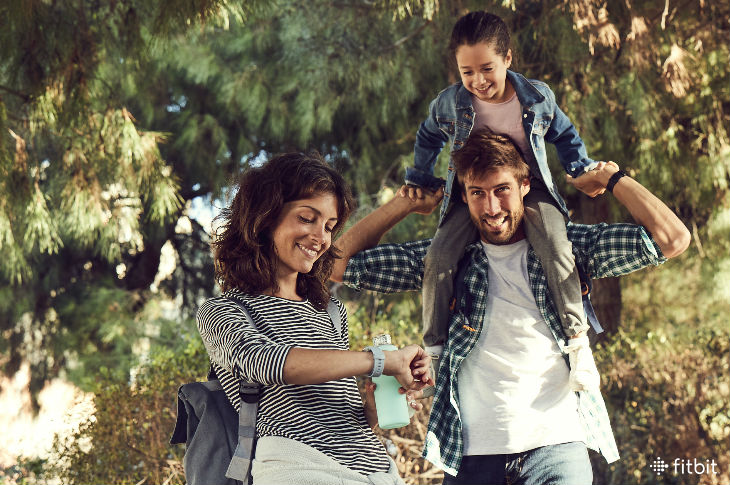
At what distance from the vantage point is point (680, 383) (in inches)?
203

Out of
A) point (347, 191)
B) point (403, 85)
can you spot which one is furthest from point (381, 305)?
point (347, 191)

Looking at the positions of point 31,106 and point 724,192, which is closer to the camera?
point 31,106

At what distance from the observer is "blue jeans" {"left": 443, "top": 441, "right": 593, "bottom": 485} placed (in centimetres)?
222

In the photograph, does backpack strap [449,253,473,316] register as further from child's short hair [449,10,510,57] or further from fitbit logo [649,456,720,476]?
fitbit logo [649,456,720,476]

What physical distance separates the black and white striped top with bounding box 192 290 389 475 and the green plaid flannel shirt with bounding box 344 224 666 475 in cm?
46

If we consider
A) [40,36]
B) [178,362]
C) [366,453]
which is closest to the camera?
[366,453]

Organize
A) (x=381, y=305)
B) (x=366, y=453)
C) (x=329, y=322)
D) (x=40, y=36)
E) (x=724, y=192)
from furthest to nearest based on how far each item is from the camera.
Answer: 1. (x=381, y=305)
2. (x=724, y=192)
3. (x=40, y=36)
4. (x=329, y=322)
5. (x=366, y=453)

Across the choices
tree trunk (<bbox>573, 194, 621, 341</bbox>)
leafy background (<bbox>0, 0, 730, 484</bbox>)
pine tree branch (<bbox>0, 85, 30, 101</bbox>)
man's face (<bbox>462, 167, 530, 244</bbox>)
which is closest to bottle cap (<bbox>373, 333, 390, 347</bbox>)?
man's face (<bbox>462, 167, 530, 244</bbox>)

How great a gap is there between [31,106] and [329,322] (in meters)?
2.66

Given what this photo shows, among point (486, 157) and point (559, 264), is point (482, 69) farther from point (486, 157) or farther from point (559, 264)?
point (559, 264)

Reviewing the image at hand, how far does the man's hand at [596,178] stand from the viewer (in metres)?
2.51

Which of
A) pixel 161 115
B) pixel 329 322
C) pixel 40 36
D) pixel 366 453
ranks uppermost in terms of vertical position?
pixel 161 115

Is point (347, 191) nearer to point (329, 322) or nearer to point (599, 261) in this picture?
point (329, 322)

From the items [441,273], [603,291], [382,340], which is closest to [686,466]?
[603,291]
